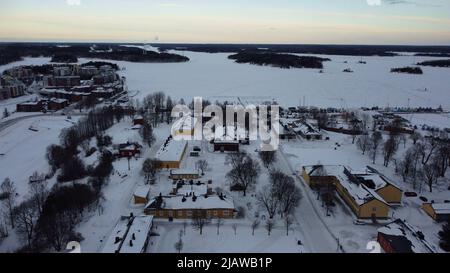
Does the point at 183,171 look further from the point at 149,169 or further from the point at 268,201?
the point at 268,201

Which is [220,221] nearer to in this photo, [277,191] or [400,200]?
[277,191]

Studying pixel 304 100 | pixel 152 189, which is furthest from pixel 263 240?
pixel 304 100

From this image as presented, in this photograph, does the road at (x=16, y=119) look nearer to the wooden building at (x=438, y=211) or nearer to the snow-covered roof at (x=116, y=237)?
the snow-covered roof at (x=116, y=237)

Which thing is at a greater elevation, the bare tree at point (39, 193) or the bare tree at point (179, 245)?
the bare tree at point (39, 193)

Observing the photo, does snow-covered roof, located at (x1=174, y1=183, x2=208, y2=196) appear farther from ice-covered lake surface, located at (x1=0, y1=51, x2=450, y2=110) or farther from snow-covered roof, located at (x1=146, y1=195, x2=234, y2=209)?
ice-covered lake surface, located at (x1=0, y1=51, x2=450, y2=110)

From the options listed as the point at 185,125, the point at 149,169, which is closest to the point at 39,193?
the point at 149,169

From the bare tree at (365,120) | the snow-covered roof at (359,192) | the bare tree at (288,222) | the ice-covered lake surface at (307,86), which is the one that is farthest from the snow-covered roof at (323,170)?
the ice-covered lake surface at (307,86)

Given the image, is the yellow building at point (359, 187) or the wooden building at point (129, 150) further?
the wooden building at point (129, 150)

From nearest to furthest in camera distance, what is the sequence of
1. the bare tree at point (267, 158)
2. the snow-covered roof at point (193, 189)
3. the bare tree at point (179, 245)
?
the bare tree at point (179, 245) < the snow-covered roof at point (193, 189) < the bare tree at point (267, 158)

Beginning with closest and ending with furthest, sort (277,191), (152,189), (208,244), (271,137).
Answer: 1. (208,244)
2. (277,191)
3. (152,189)
4. (271,137)
